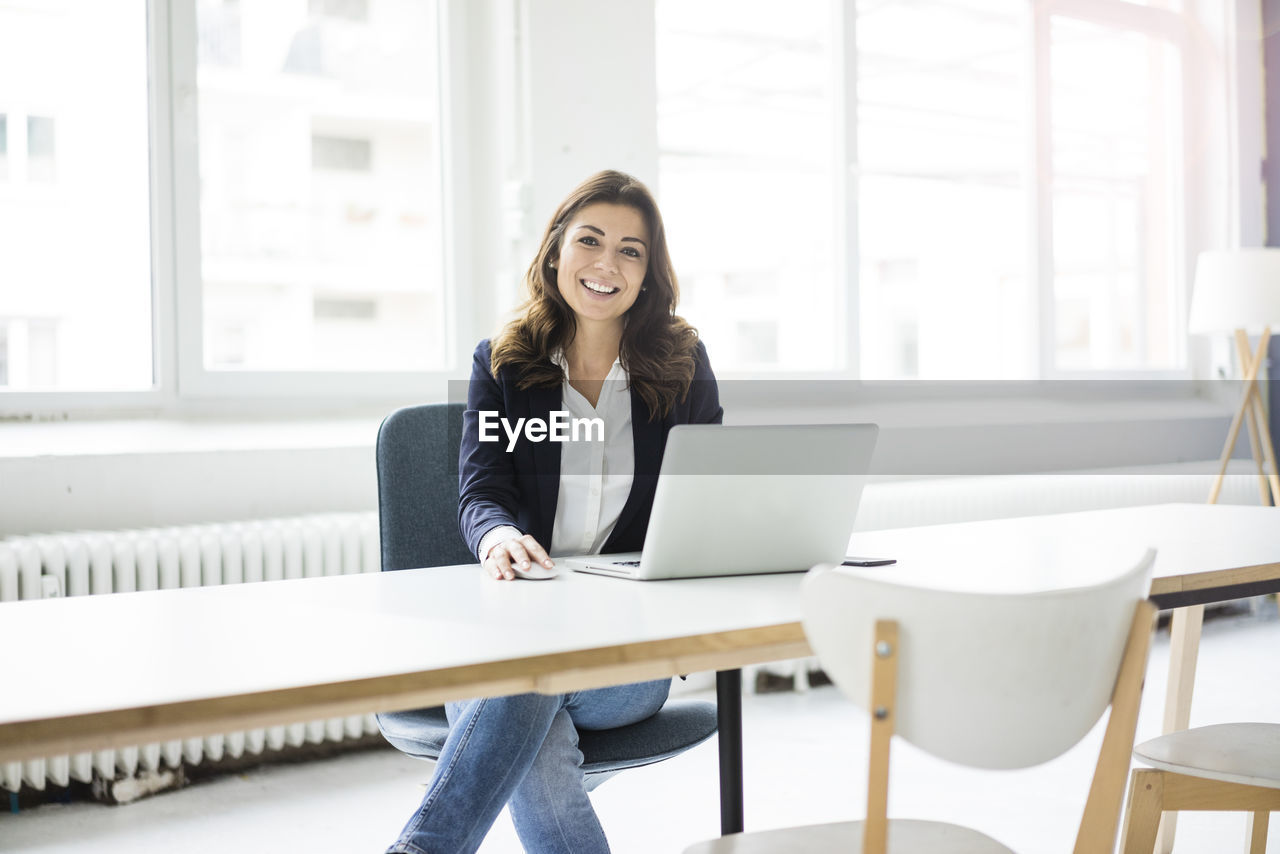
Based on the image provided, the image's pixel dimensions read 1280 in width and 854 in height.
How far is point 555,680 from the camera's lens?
A: 39.5 inches

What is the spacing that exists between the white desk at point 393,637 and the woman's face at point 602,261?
23.1 inches

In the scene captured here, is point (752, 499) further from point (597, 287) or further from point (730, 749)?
point (597, 287)

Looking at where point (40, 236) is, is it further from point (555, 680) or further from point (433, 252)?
point (555, 680)

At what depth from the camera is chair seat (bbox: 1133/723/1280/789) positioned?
4.67 feet

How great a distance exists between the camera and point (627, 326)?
6.64 ft

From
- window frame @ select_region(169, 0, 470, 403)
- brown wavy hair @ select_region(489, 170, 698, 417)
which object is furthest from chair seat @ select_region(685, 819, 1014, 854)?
window frame @ select_region(169, 0, 470, 403)

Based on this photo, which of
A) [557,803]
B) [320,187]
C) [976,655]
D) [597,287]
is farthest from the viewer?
[320,187]

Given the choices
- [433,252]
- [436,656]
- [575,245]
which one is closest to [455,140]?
[433,252]

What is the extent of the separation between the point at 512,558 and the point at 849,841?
572 millimetres

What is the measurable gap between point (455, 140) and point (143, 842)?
204cm

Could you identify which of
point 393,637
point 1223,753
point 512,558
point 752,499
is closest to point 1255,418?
point 1223,753

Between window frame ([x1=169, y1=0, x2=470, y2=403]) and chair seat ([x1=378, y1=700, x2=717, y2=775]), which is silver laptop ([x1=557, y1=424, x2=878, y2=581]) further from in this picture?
window frame ([x1=169, y1=0, x2=470, y2=403])

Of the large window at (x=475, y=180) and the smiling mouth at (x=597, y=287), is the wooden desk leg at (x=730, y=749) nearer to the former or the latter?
the smiling mouth at (x=597, y=287)

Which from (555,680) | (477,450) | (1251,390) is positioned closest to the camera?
(555,680)
